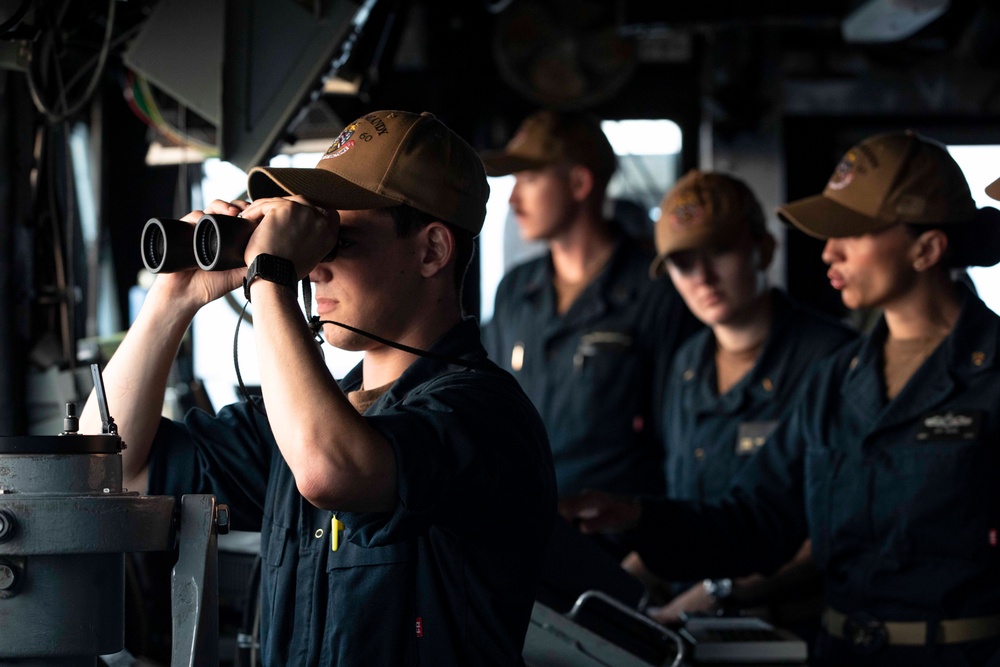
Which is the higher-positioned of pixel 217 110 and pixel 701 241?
pixel 217 110

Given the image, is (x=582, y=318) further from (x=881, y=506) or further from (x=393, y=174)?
(x=393, y=174)

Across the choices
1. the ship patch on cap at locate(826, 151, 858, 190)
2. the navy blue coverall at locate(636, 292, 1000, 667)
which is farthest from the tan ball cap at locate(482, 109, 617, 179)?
the navy blue coverall at locate(636, 292, 1000, 667)

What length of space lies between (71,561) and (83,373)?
1.36m

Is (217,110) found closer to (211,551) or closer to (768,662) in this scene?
(211,551)

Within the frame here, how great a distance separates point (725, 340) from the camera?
3.46 meters

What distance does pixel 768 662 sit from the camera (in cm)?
220

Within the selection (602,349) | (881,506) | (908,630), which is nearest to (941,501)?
(881,506)

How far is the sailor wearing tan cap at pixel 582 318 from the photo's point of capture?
12.0 ft

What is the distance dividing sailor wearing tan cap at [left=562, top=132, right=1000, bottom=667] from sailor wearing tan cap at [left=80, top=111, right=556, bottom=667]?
84 cm

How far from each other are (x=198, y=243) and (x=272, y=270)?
104 millimetres

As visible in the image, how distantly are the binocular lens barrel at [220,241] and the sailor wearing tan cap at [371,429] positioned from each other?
0.09 ft

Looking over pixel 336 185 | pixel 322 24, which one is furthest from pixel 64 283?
pixel 336 185

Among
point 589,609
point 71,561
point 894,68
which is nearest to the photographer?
point 71,561

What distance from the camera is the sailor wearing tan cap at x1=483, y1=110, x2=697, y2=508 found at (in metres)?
3.64
